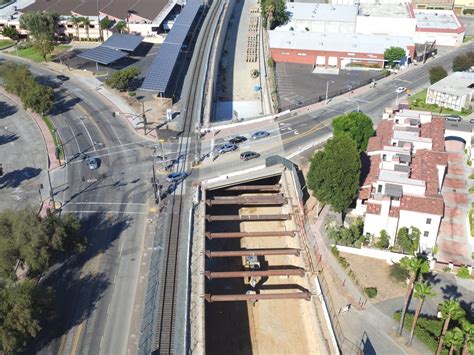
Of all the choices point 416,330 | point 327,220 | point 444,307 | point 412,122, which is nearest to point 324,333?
point 416,330

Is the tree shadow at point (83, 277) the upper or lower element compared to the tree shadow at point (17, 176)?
lower

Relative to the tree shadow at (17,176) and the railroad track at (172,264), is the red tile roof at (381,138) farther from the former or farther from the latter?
the tree shadow at (17,176)

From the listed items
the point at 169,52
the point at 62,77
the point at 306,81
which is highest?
the point at 169,52

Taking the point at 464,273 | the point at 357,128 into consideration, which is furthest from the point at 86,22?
the point at 464,273

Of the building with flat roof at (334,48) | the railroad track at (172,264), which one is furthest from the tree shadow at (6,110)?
the building with flat roof at (334,48)

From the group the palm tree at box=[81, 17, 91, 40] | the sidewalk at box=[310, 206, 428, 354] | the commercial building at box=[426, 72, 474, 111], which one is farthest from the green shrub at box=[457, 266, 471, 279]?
the palm tree at box=[81, 17, 91, 40]

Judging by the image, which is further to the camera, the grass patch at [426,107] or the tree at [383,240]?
the grass patch at [426,107]

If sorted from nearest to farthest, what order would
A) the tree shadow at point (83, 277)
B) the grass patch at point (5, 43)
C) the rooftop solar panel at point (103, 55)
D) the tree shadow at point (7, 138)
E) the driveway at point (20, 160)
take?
the tree shadow at point (83, 277) < the driveway at point (20, 160) < the tree shadow at point (7, 138) < the rooftop solar panel at point (103, 55) < the grass patch at point (5, 43)

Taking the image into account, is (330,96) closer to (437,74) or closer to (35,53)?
(437,74)
